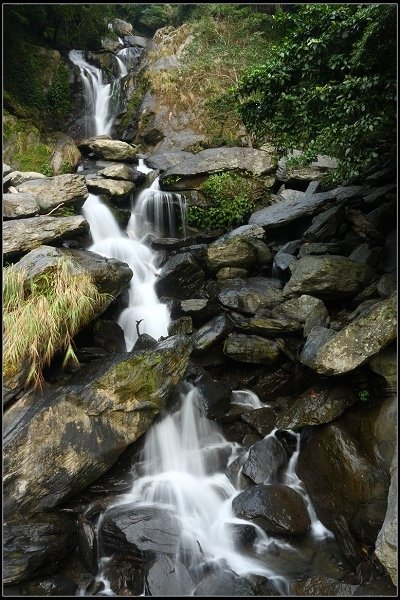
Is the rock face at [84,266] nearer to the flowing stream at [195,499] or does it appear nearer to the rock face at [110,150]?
the flowing stream at [195,499]

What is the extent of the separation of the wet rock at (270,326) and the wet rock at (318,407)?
1.44 m

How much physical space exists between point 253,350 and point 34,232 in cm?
Answer: 496

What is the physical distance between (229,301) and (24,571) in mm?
5563

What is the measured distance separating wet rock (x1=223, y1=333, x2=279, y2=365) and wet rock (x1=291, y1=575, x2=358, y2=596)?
137 inches

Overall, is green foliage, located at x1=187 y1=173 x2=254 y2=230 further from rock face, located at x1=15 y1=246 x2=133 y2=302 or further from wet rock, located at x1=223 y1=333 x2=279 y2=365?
wet rock, located at x1=223 y1=333 x2=279 y2=365

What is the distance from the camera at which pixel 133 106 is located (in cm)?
1722

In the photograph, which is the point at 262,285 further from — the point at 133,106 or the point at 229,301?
the point at 133,106

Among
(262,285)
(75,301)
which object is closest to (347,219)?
(262,285)

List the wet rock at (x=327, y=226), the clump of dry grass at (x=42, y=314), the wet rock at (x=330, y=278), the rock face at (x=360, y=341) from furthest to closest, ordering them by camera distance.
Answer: the wet rock at (x=327, y=226) → the wet rock at (x=330, y=278) → the rock face at (x=360, y=341) → the clump of dry grass at (x=42, y=314)

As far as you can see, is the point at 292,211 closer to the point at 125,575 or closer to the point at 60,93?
the point at 125,575

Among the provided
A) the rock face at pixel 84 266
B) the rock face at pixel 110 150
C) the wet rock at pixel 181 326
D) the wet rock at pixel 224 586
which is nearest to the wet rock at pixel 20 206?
the rock face at pixel 84 266

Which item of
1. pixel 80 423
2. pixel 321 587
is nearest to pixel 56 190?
pixel 80 423

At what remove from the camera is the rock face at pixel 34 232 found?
7.29m

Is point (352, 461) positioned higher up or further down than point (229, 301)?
further down
